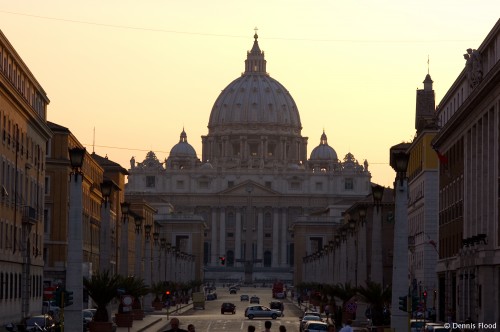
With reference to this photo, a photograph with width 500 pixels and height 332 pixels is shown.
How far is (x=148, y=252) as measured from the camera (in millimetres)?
110375

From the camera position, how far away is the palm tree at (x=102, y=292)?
2549 inches

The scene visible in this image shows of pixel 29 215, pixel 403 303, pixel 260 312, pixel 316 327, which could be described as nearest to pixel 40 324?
pixel 316 327

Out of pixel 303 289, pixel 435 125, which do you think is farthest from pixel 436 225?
pixel 303 289

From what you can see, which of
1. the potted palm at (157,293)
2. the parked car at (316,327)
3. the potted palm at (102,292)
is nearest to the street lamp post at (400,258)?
the parked car at (316,327)

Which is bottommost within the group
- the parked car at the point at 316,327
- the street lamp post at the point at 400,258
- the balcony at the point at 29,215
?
the parked car at the point at 316,327

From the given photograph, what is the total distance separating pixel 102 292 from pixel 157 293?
51099mm

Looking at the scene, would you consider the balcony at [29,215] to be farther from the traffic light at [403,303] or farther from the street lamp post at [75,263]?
the traffic light at [403,303]

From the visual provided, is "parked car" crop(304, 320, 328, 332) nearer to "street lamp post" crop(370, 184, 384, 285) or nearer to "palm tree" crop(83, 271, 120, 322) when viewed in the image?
"street lamp post" crop(370, 184, 384, 285)

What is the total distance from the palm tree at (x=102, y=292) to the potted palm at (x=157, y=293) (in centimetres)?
4596

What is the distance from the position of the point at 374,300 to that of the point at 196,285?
4807 inches

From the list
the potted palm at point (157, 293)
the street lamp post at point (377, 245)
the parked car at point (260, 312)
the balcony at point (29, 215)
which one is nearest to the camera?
the street lamp post at point (377, 245)

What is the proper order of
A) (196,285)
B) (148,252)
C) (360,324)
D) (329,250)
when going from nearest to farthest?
(360,324) → (148,252) → (329,250) → (196,285)

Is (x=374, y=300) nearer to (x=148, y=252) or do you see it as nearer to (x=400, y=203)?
(x=400, y=203)

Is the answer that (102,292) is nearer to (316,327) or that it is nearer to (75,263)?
(316,327)
